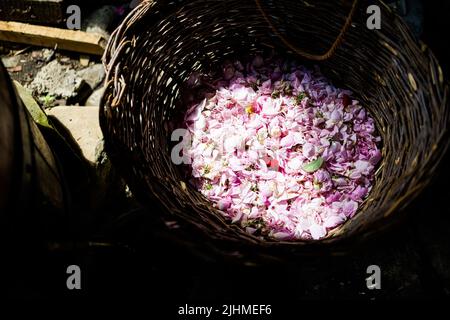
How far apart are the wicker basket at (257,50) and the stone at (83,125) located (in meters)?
0.38

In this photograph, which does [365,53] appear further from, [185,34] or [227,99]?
[185,34]

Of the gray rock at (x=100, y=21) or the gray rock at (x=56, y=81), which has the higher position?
the gray rock at (x=100, y=21)

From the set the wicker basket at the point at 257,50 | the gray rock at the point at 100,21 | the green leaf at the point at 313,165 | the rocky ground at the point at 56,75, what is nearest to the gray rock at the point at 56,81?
the rocky ground at the point at 56,75

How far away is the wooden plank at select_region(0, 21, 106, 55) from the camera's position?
2785 millimetres

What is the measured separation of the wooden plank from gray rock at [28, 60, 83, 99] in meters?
0.15

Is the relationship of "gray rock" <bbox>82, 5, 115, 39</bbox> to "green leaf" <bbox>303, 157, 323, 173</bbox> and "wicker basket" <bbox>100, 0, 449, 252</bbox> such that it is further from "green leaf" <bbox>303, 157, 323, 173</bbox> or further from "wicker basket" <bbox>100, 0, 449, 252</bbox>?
"green leaf" <bbox>303, 157, 323, 173</bbox>

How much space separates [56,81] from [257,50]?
1.38 m

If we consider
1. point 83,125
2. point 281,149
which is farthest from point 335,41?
point 83,125

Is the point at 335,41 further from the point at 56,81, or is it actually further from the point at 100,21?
the point at 56,81

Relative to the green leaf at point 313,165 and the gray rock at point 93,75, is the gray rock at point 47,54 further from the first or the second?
the green leaf at point 313,165

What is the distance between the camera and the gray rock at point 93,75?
9.18 ft

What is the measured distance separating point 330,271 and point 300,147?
2.10 ft

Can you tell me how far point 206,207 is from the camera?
6.41ft
